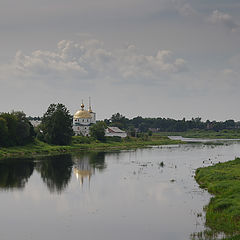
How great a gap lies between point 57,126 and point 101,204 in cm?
6315

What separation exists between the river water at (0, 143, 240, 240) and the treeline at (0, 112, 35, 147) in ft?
77.7

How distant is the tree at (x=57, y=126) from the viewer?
93250 millimetres

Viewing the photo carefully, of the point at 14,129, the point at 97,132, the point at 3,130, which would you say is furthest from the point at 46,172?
the point at 97,132

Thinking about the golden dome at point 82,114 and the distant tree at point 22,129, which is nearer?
the distant tree at point 22,129

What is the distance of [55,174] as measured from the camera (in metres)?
50.0

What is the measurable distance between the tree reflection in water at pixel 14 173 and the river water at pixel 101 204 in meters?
0.09

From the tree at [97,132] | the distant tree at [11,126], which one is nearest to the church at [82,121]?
the tree at [97,132]

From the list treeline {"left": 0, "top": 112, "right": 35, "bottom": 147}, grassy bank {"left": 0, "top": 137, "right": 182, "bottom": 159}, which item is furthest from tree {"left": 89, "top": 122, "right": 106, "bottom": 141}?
treeline {"left": 0, "top": 112, "right": 35, "bottom": 147}

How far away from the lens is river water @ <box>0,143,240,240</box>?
24328 millimetres

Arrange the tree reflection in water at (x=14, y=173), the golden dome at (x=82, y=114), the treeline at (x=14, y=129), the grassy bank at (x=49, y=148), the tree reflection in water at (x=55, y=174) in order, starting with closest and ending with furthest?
the tree reflection in water at (x=55, y=174) < the tree reflection in water at (x=14, y=173) < the grassy bank at (x=49, y=148) < the treeline at (x=14, y=129) < the golden dome at (x=82, y=114)

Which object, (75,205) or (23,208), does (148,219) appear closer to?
(75,205)

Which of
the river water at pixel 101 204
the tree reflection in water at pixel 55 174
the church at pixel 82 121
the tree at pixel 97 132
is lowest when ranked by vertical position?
the river water at pixel 101 204

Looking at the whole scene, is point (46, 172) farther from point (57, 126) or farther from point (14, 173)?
point (57, 126)

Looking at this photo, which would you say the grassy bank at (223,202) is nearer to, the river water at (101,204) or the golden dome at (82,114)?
the river water at (101,204)
